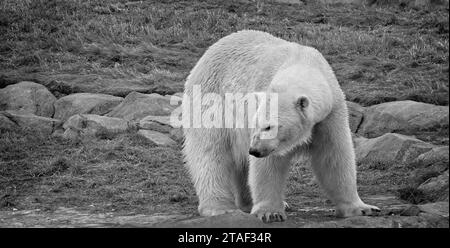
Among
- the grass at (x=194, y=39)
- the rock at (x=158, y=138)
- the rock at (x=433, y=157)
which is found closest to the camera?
the rock at (x=433, y=157)

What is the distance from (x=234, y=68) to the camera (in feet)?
24.0

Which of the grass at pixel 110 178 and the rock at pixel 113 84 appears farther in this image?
the rock at pixel 113 84

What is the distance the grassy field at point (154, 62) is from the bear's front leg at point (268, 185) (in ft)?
5.20

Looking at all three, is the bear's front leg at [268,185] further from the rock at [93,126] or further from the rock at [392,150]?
the rock at [93,126]

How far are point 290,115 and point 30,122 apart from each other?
6.58 metres

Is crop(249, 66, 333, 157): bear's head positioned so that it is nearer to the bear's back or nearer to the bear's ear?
the bear's ear

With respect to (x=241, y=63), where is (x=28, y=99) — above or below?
below

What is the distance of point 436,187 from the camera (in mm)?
7402

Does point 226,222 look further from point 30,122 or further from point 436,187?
point 30,122

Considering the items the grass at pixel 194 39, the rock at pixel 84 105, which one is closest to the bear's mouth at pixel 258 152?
the grass at pixel 194 39

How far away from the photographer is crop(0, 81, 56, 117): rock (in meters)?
12.7

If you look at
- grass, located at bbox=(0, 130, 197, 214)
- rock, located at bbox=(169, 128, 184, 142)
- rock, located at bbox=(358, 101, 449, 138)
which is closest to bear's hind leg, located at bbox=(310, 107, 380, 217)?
grass, located at bbox=(0, 130, 197, 214)

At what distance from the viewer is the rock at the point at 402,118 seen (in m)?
10.3

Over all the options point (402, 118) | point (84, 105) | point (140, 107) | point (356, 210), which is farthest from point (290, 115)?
point (84, 105)
